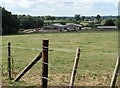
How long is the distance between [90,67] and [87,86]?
3.25 metres

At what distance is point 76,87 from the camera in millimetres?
7023

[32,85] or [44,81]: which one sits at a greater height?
[44,81]

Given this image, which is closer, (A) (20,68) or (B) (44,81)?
(B) (44,81)

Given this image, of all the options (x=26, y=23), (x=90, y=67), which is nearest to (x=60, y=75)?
(x=90, y=67)

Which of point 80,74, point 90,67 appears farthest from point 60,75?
point 90,67

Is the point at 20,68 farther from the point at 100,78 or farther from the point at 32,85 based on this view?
the point at 100,78

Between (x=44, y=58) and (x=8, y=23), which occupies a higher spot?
(x=44, y=58)

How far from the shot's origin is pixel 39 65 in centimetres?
1066

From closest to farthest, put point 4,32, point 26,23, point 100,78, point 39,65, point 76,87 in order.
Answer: point 76,87 → point 100,78 → point 39,65 → point 4,32 → point 26,23

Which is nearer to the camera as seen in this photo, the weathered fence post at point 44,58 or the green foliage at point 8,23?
the weathered fence post at point 44,58

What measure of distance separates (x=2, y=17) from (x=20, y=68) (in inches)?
2380

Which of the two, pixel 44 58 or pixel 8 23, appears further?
pixel 8 23

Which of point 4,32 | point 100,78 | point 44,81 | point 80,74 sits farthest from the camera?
point 4,32

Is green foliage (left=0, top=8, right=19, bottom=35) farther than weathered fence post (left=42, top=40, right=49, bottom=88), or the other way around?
green foliage (left=0, top=8, right=19, bottom=35)
